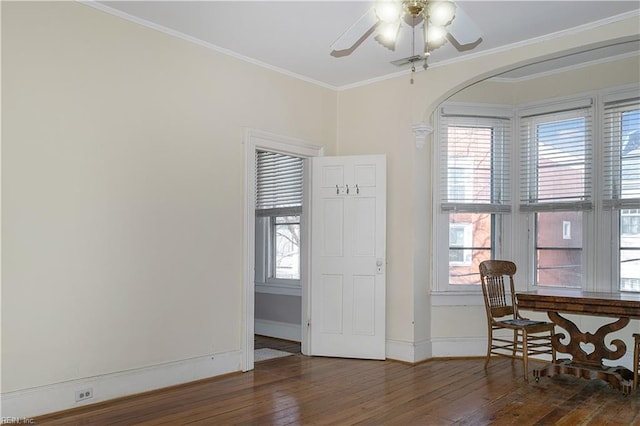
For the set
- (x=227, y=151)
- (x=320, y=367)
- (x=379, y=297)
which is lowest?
(x=320, y=367)

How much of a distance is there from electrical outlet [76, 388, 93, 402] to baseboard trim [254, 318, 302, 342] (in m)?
2.82

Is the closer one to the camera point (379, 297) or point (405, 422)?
point (405, 422)

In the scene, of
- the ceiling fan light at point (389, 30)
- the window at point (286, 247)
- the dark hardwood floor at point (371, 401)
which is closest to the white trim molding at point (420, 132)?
the window at point (286, 247)

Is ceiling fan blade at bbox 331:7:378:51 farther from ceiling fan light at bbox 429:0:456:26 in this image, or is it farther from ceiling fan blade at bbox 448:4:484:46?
ceiling fan blade at bbox 448:4:484:46

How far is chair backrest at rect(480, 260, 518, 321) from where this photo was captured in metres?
4.90

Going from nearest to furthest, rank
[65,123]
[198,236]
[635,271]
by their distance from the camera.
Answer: [65,123] → [198,236] → [635,271]

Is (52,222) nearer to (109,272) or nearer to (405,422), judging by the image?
(109,272)

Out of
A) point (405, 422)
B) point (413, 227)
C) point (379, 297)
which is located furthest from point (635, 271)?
point (405, 422)

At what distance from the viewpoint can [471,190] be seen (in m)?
5.52

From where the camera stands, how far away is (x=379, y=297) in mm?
5172

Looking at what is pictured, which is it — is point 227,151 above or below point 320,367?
above

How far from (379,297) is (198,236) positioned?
1948 millimetres

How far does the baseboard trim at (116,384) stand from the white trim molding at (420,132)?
2702 millimetres

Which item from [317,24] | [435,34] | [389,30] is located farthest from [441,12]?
[317,24]
